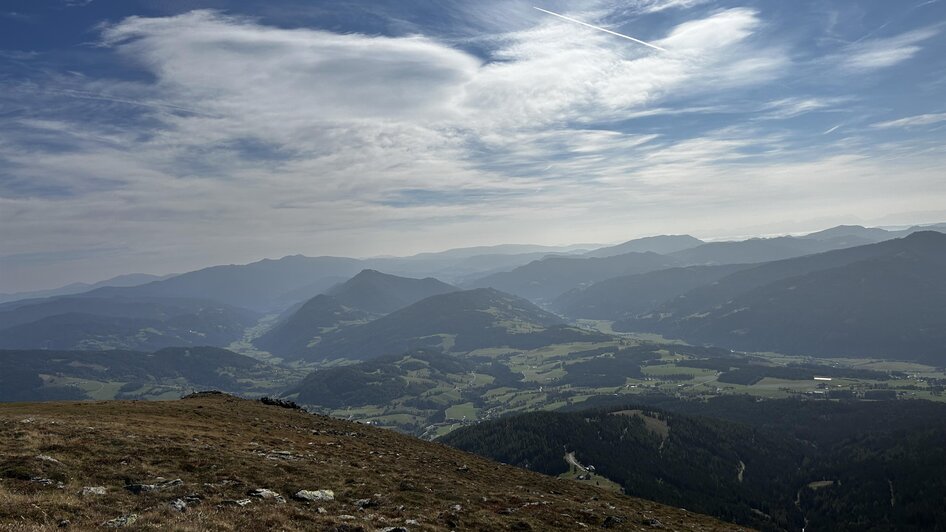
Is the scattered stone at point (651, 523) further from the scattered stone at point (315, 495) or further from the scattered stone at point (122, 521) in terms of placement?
the scattered stone at point (122, 521)

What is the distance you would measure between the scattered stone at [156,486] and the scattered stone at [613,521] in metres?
33.0

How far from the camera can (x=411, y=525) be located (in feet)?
90.6

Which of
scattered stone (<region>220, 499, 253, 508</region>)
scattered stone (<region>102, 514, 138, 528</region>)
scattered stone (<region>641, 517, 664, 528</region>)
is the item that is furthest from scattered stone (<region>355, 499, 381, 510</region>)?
scattered stone (<region>641, 517, 664, 528</region>)

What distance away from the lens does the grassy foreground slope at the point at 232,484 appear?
23.5 metres

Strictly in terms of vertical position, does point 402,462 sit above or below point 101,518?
below

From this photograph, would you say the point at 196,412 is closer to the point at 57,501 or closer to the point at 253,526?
the point at 57,501

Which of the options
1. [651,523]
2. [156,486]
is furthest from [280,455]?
[651,523]

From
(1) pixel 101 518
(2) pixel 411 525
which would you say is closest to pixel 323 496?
(2) pixel 411 525

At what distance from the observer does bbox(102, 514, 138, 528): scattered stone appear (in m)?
21.0

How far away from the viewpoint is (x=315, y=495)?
31.6 meters

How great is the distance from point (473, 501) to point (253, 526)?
840 inches

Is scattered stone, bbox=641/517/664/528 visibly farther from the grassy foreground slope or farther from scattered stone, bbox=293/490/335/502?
scattered stone, bbox=293/490/335/502

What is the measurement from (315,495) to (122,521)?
39.8 ft

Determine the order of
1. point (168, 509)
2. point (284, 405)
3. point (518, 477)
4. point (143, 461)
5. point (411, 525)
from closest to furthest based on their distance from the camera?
point (168, 509)
point (411, 525)
point (143, 461)
point (518, 477)
point (284, 405)
